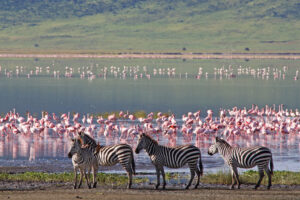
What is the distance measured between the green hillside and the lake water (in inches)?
2443

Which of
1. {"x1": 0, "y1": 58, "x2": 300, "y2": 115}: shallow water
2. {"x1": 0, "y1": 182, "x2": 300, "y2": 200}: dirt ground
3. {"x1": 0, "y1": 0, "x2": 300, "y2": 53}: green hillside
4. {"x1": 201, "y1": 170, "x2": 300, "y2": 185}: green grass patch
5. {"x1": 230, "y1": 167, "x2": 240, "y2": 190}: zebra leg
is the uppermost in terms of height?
{"x1": 0, "y1": 0, "x2": 300, "y2": 53}: green hillside

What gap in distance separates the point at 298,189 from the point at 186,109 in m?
25.4

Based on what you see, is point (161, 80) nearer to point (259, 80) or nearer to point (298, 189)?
point (259, 80)

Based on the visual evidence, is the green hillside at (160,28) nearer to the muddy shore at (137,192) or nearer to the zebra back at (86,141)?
the muddy shore at (137,192)

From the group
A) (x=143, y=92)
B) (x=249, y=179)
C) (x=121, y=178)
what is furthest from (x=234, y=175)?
(x=143, y=92)

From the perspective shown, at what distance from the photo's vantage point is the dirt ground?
15.7 metres

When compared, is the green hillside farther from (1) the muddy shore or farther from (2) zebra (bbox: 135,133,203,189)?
(2) zebra (bbox: 135,133,203,189)

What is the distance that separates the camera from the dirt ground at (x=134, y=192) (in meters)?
15.7

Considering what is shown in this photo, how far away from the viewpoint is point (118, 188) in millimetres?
17328

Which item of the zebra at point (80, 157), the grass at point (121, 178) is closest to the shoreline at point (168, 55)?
the grass at point (121, 178)

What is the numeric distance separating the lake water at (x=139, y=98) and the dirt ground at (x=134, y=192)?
391cm

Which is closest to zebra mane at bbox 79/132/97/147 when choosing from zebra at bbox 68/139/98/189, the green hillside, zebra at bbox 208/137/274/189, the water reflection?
zebra at bbox 68/139/98/189

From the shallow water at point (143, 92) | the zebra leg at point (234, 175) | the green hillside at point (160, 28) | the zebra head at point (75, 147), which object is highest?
the green hillside at point (160, 28)

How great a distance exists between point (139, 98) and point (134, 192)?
33.1m
